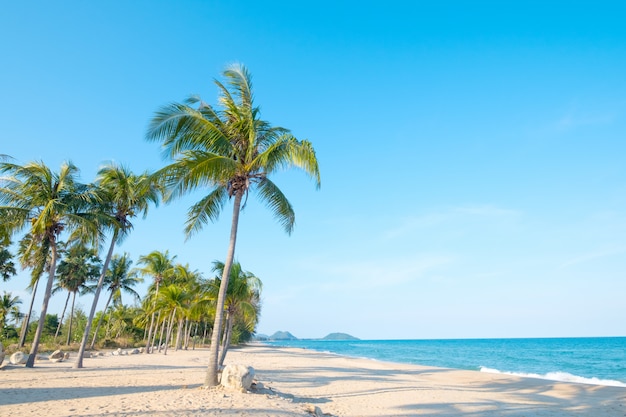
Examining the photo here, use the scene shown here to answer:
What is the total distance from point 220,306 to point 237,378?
199 centimetres

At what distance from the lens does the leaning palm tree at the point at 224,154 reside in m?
10.8

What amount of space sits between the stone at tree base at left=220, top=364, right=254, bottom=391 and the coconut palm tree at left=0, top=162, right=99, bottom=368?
969cm

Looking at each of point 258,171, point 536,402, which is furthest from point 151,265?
point 536,402

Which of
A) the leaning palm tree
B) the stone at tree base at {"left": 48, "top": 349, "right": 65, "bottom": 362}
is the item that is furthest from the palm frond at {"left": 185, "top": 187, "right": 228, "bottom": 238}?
the stone at tree base at {"left": 48, "top": 349, "right": 65, "bottom": 362}

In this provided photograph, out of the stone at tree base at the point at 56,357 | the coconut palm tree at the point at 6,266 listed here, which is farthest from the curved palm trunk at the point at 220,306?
the coconut palm tree at the point at 6,266

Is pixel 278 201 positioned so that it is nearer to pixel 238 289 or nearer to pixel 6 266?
pixel 238 289

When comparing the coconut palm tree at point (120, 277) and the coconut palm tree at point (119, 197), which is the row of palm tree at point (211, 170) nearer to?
the coconut palm tree at point (119, 197)

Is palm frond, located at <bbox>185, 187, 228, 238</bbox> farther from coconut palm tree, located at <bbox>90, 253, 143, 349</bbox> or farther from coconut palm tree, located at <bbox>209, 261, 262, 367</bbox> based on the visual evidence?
coconut palm tree, located at <bbox>90, 253, 143, 349</bbox>

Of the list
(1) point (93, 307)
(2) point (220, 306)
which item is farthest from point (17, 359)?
(2) point (220, 306)

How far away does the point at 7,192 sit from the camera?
52.5 ft

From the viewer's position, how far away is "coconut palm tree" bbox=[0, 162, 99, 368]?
51.3 ft

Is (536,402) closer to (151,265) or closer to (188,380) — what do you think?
(188,380)

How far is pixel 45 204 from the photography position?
16.0m

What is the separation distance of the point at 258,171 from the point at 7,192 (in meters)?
11.9
